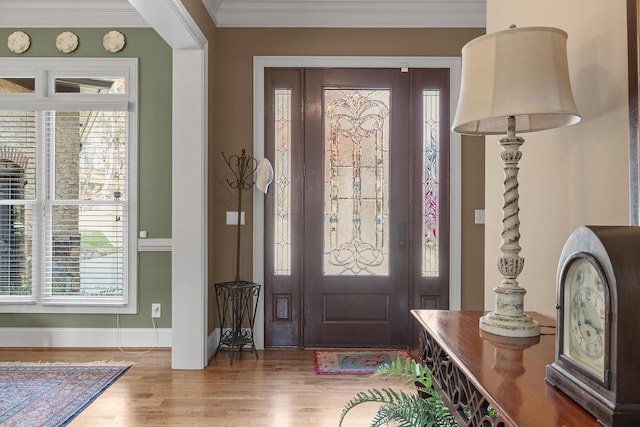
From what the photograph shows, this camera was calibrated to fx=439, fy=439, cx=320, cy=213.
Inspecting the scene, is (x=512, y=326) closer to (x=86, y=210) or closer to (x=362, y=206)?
(x=362, y=206)

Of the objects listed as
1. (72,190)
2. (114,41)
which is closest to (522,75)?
(114,41)

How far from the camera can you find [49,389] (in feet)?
9.49

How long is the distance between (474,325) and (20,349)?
393 centimetres

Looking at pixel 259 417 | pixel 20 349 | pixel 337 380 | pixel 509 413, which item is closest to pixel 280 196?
pixel 337 380

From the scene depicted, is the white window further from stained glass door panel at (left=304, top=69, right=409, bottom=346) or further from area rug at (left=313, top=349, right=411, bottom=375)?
area rug at (left=313, top=349, right=411, bottom=375)

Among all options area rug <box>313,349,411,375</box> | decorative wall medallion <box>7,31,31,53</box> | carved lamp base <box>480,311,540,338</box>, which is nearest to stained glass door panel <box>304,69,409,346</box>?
area rug <box>313,349,411,375</box>

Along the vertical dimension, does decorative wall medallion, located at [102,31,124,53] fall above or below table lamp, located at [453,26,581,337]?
above

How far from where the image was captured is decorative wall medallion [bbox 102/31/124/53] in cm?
372

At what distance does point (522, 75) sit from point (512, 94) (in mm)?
52

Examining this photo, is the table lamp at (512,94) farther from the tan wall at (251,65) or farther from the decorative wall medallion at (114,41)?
the decorative wall medallion at (114,41)

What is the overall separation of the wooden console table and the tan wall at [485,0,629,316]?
256 millimetres

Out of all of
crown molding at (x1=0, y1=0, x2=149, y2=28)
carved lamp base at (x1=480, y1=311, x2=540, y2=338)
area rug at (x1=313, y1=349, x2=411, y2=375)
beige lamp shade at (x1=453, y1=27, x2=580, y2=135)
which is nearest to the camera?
beige lamp shade at (x1=453, y1=27, x2=580, y2=135)

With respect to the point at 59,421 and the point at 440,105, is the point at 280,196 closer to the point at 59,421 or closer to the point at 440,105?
the point at 440,105

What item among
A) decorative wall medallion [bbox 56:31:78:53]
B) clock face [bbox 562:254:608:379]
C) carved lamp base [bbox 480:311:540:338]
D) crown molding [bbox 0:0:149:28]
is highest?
crown molding [bbox 0:0:149:28]
